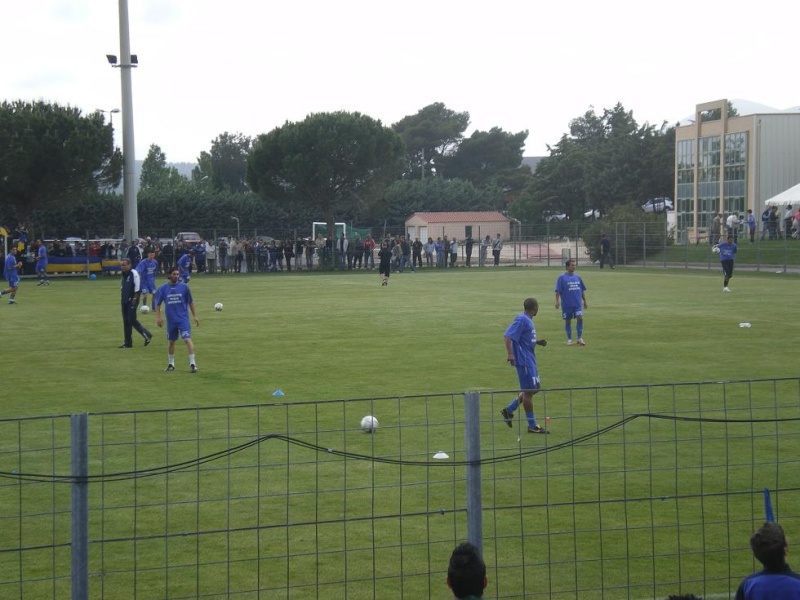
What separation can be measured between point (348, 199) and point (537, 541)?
244 feet

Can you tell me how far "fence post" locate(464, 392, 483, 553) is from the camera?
238 inches

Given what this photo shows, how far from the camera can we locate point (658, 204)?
94.2 m

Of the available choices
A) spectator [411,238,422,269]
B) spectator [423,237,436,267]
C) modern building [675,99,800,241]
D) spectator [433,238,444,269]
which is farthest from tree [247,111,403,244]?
modern building [675,99,800,241]

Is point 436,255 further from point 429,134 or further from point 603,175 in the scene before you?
point 429,134

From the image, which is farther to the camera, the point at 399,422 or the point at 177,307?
the point at 177,307

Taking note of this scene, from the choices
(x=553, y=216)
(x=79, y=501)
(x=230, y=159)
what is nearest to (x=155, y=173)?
(x=230, y=159)

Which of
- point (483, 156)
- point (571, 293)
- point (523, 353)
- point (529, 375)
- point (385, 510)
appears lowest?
point (385, 510)

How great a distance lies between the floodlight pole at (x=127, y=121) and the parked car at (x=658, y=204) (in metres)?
52.3

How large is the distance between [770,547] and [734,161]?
70565 millimetres

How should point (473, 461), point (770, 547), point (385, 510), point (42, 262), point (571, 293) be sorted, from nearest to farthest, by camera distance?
point (770, 547) → point (473, 461) → point (385, 510) → point (571, 293) → point (42, 262)

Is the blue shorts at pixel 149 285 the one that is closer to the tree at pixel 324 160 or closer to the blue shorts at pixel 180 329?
the blue shorts at pixel 180 329

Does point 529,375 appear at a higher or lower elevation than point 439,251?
lower

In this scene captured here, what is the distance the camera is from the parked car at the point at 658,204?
9312 centimetres

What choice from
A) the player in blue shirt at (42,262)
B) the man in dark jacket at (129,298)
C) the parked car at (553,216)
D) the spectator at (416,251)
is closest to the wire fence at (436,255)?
the spectator at (416,251)
